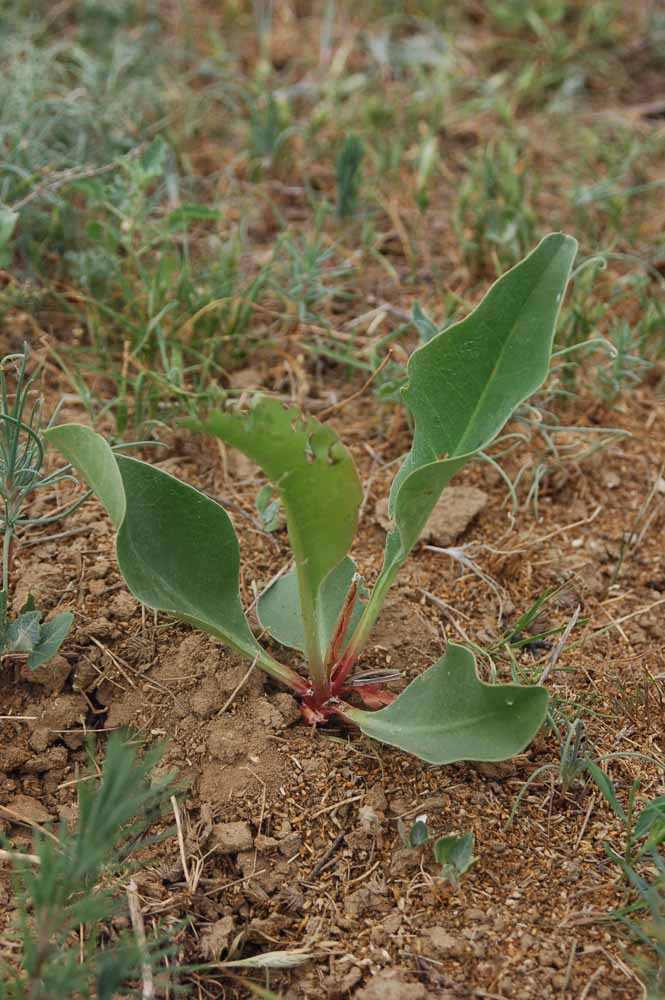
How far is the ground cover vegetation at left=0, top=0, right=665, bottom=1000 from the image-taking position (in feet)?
4.65

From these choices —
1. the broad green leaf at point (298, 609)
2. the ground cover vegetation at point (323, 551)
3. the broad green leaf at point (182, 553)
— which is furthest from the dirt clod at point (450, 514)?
the broad green leaf at point (182, 553)

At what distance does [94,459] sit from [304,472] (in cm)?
29

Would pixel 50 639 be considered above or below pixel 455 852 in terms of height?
above

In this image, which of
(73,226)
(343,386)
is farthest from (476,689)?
(73,226)

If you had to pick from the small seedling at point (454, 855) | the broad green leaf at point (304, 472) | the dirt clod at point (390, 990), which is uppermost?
the broad green leaf at point (304, 472)

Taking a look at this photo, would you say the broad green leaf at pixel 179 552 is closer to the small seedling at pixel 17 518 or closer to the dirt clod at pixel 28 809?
the small seedling at pixel 17 518

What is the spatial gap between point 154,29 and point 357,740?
2.45 metres

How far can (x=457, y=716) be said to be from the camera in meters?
1.50

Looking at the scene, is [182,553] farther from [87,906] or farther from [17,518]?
[87,906]

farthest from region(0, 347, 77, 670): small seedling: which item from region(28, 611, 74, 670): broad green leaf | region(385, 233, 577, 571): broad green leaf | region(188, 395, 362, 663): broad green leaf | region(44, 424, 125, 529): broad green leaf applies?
region(385, 233, 577, 571): broad green leaf

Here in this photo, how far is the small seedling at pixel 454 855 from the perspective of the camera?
146 cm

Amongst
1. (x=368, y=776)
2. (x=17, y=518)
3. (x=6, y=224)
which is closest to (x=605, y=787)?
(x=368, y=776)

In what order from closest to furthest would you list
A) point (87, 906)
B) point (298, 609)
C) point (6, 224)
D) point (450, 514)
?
point (87, 906) < point (298, 609) < point (450, 514) < point (6, 224)

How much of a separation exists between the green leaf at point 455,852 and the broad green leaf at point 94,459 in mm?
621
